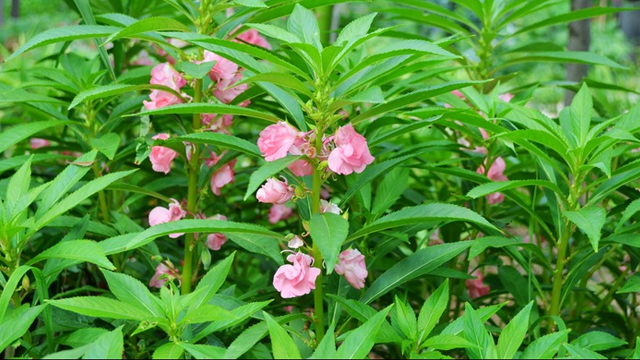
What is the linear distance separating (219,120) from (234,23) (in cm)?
20

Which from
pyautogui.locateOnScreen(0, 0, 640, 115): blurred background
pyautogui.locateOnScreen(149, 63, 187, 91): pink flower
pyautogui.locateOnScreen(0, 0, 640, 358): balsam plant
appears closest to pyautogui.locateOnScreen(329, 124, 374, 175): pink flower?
pyautogui.locateOnScreen(0, 0, 640, 358): balsam plant

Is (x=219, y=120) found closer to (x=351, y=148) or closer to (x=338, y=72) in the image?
(x=338, y=72)

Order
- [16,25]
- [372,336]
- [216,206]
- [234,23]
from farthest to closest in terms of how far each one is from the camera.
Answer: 1. [16,25]
2. [216,206]
3. [234,23]
4. [372,336]

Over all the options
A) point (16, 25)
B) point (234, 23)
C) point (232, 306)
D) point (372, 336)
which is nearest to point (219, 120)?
point (234, 23)

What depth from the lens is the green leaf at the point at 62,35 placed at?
1.25 m

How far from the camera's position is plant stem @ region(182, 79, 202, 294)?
150 cm

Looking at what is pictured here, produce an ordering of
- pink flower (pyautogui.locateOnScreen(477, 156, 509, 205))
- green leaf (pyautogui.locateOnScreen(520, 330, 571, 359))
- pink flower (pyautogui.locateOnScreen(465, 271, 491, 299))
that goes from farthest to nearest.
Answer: pink flower (pyautogui.locateOnScreen(465, 271, 491, 299)) → pink flower (pyautogui.locateOnScreen(477, 156, 509, 205)) → green leaf (pyautogui.locateOnScreen(520, 330, 571, 359))

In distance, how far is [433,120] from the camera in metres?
Answer: 1.27

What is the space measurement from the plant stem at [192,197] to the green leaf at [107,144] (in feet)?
0.51

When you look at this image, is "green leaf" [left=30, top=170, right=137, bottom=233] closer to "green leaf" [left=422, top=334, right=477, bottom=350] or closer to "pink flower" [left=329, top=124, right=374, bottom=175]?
"pink flower" [left=329, top=124, right=374, bottom=175]

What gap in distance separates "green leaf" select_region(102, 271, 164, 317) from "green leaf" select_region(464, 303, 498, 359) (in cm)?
45

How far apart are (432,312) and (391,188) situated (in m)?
0.40

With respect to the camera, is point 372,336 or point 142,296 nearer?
point 372,336

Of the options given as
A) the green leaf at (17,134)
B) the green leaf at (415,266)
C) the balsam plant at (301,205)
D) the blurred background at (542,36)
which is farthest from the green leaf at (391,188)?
the blurred background at (542,36)
